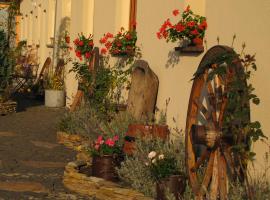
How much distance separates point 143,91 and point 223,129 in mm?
2800

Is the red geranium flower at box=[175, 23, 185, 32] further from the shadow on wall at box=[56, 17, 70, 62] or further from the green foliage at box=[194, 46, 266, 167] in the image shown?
the shadow on wall at box=[56, 17, 70, 62]

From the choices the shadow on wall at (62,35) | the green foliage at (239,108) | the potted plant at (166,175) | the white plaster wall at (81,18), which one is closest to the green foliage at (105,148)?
the potted plant at (166,175)

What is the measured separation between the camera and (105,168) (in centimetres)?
567

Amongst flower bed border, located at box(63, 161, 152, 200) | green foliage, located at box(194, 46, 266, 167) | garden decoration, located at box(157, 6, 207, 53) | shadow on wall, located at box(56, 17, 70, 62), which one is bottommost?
flower bed border, located at box(63, 161, 152, 200)

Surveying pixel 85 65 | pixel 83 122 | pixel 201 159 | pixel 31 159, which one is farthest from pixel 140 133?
pixel 85 65

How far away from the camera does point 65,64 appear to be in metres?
13.4

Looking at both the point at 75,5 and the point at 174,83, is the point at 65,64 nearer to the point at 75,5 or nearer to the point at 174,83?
the point at 75,5

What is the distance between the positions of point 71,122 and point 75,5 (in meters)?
3.95

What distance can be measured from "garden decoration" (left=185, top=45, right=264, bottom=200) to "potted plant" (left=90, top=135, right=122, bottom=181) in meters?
1.04

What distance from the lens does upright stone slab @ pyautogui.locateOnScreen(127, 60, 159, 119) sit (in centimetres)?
704

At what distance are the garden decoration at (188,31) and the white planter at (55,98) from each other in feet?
23.6

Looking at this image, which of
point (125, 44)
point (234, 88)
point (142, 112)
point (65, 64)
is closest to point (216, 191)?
point (234, 88)

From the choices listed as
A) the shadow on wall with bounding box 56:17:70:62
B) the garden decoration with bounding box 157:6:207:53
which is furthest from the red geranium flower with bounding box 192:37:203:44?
the shadow on wall with bounding box 56:17:70:62

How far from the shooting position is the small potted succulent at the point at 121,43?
816cm
